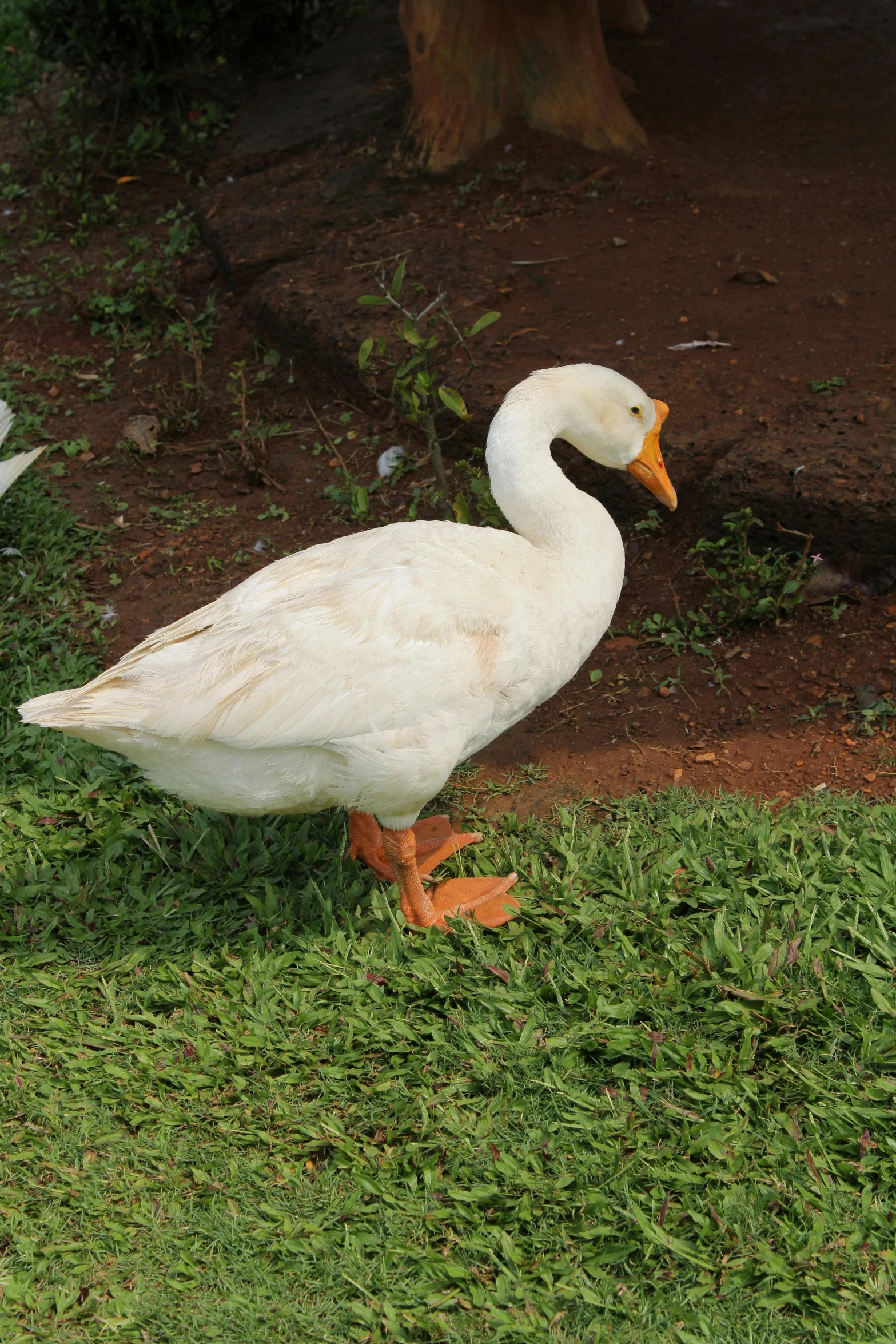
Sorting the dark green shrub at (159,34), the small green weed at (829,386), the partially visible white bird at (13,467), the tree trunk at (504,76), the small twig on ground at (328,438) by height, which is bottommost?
the small green weed at (829,386)

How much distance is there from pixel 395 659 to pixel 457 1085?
3.61ft

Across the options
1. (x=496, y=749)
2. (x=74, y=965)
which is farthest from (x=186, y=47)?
(x=74, y=965)

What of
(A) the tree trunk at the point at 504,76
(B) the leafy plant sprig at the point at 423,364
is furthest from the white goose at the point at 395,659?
(A) the tree trunk at the point at 504,76

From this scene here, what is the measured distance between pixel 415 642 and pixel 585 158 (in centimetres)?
448

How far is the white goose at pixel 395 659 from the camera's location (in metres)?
2.85

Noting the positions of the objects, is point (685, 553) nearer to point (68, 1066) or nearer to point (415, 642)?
point (415, 642)

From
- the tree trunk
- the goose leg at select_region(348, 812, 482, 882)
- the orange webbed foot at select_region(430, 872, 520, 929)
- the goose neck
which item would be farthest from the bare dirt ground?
the goose neck

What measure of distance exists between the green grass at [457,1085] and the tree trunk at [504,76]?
14.8 ft

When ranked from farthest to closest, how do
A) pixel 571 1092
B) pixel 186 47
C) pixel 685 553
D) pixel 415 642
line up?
1. pixel 186 47
2. pixel 685 553
3. pixel 415 642
4. pixel 571 1092

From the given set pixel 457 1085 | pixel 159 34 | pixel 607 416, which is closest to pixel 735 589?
pixel 607 416

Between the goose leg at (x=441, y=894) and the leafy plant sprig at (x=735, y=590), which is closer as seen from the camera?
the goose leg at (x=441, y=894)

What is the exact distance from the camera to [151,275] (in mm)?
6461

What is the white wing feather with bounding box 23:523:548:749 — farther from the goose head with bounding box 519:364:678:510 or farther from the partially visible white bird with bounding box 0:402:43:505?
the partially visible white bird with bounding box 0:402:43:505

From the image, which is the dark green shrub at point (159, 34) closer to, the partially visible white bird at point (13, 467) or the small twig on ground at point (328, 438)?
the small twig on ground at point (328, 438)
